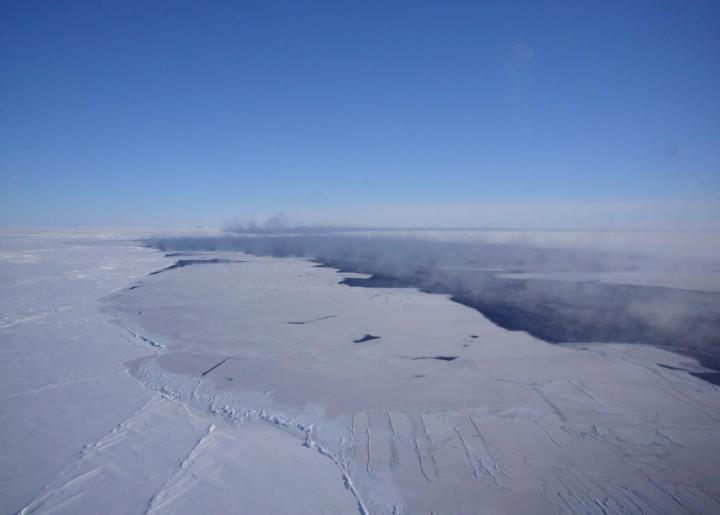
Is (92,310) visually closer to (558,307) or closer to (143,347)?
(143,347)

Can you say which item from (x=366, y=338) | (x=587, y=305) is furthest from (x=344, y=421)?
(x=587, y=305)

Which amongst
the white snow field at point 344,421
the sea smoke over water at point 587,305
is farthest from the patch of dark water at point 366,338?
the sea smoke over water at point 587,305

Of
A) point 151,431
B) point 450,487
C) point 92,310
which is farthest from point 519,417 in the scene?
point 92,310

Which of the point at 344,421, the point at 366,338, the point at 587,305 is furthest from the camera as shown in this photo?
the point at 587,305

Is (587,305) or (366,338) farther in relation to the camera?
(587,305)

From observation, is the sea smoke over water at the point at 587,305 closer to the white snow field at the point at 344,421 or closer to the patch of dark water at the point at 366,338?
the white snow field at the point at 344,421

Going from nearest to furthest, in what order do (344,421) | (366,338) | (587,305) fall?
(344,421) → (366,338) → (587,305)

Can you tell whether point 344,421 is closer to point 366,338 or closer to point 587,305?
point 366,338

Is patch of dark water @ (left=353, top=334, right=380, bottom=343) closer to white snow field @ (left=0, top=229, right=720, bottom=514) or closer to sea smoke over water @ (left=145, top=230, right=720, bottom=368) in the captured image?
white snow field @ (left=0, top=229, right=720, bottom=514)
